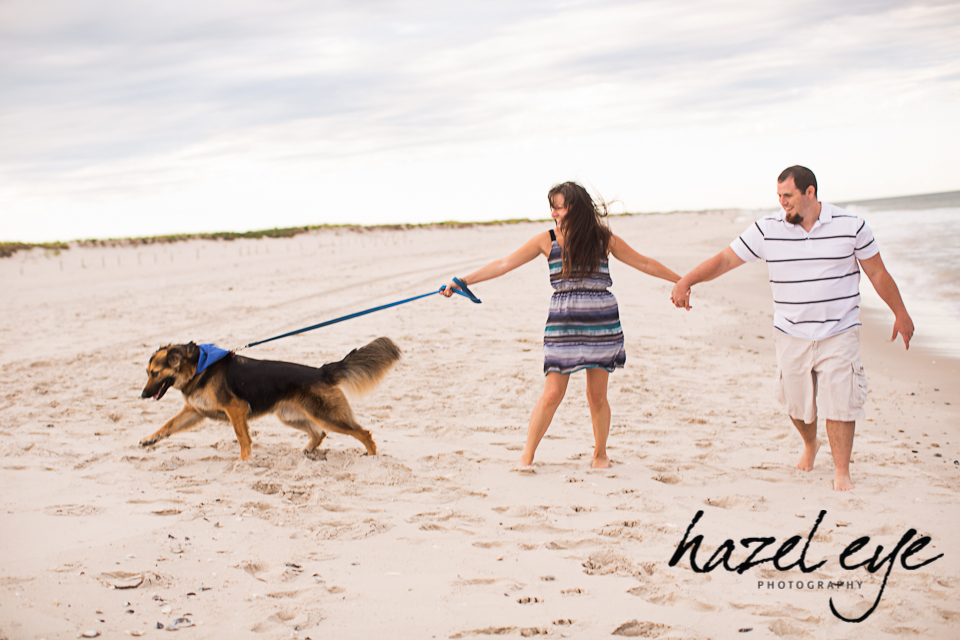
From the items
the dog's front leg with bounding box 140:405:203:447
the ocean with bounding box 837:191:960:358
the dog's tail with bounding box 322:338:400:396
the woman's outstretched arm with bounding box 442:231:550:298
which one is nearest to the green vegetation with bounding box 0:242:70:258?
the dog's front leg with bounding box 140:405:203:447

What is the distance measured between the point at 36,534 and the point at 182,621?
136 centimetres

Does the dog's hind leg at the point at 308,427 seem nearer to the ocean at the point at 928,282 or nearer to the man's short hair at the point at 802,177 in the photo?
the man's short hair at the point at 802,177

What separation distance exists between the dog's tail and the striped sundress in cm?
127

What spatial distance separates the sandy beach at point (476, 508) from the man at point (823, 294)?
0.57 meters

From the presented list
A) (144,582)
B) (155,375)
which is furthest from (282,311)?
(144,582)

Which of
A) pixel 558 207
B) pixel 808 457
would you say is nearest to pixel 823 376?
pixel 808 457

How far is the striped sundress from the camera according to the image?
453cm

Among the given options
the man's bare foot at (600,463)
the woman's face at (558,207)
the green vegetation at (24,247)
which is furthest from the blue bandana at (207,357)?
the green vegetation at (24,247)

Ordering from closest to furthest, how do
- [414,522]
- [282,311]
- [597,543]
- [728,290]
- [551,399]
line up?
[597,543] → [414,522] → [551,399] → [282,311] → [728,290]

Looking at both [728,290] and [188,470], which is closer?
[188,470]

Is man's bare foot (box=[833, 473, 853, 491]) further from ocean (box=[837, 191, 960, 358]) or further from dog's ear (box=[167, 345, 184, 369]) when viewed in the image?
dog's ear (box=[167, 345, 184, 369])

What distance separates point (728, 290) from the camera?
561 inches

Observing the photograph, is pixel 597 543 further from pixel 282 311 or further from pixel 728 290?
pixel 728 290

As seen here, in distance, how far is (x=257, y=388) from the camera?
16.1ft
